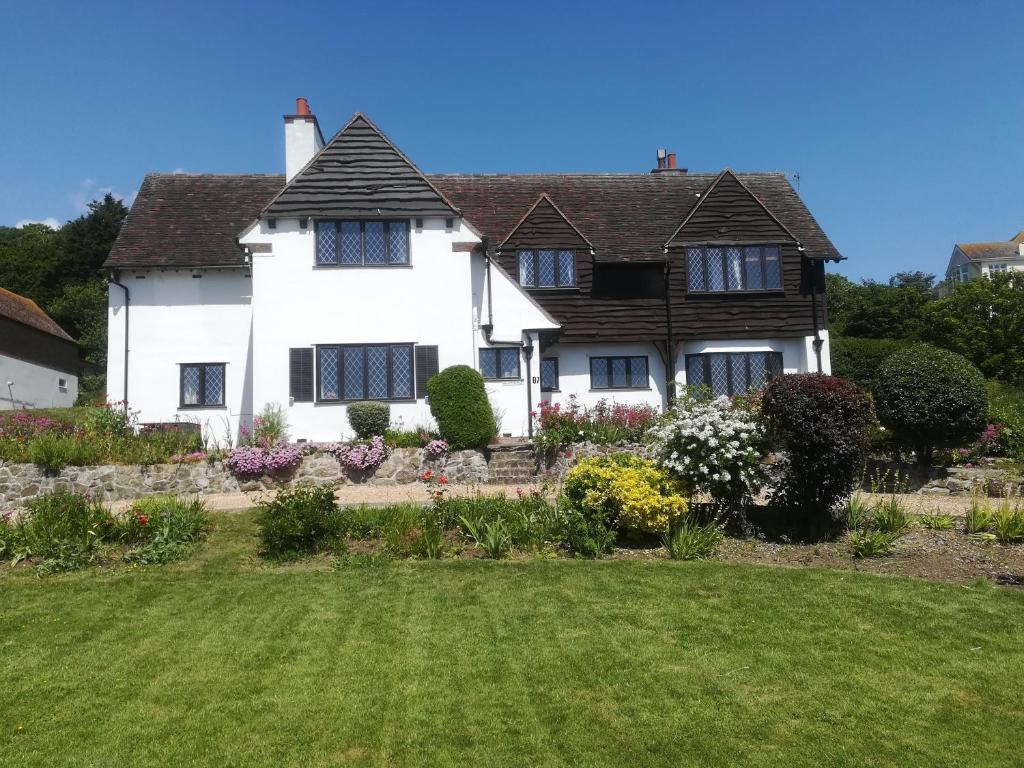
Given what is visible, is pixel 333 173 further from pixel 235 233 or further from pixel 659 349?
pixel 659 349

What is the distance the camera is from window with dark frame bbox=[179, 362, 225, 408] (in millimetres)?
21281

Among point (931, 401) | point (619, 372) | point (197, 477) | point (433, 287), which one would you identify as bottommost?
point (197, 477)

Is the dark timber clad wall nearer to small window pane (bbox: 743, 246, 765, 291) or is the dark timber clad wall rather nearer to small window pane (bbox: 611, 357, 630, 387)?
small window pane (bbox: 611, 357, 630, 387)

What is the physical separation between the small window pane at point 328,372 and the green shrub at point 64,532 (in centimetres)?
815

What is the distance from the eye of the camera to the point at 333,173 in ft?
63.9

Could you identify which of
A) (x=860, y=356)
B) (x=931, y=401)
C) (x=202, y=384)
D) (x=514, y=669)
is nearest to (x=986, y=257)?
(x=860, y=356)

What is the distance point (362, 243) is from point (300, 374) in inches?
152

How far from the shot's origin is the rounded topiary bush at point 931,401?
14531 mm

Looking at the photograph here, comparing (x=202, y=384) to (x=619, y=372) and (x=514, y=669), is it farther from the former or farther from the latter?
(x=514, y=669)

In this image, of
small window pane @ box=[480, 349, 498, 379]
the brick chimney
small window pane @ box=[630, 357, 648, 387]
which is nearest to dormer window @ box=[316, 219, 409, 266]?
small window pane @ box=[480, 349, 498, 379]

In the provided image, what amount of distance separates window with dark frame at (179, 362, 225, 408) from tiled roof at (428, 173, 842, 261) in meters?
9.45

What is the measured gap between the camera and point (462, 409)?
16984 mm

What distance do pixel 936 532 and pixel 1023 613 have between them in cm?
340

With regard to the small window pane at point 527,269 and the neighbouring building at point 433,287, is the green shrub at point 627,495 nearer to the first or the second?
the neighbouring building at point 433,287
